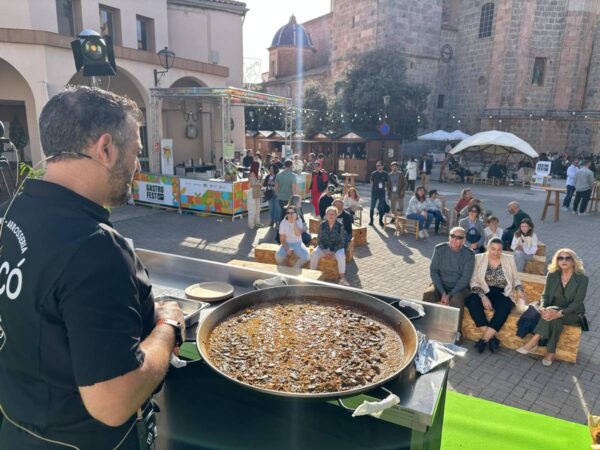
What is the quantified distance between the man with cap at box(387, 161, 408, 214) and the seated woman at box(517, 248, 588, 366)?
7.60 metres

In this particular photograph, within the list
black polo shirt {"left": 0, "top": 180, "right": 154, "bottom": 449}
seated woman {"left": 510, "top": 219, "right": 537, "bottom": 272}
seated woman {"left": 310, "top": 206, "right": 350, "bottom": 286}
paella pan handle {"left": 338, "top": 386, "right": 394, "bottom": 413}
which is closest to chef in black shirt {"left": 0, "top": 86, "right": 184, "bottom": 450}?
black polo shirt {"left": 0, "top": 180, "right": 154, "bottom": 449}

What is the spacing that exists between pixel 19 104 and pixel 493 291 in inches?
758

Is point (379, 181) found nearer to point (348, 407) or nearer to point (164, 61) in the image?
point (164, 61)

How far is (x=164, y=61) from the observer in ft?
49.7

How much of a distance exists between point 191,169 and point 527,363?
50.3 feet

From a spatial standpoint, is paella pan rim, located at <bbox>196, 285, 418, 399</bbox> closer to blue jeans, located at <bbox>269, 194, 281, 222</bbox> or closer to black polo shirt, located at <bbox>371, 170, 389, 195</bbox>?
blue jeans, located at <bbox>269, 194, 281, 222</bbox>

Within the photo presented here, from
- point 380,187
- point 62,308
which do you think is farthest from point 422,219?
point 62,308

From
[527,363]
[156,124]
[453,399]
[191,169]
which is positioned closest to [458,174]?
[191,169]

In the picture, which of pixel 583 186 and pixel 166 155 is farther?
pixel 166 155

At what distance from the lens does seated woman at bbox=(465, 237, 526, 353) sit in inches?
212

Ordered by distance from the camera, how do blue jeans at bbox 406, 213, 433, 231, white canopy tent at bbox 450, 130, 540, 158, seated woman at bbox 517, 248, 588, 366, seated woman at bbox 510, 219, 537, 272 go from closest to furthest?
seated woman at bbox 517, 248, 588, 366
seated woman at bbox 510, 219, 537, 272
blue jeans at bbox 406, 213, 433, 231
white canopy tent at bbox 450, 130, 540, 158

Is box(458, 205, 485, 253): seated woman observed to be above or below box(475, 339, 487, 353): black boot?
above

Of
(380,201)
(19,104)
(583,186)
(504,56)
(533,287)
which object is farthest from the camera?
(504,56)

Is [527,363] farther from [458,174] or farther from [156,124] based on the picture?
[458,174]
